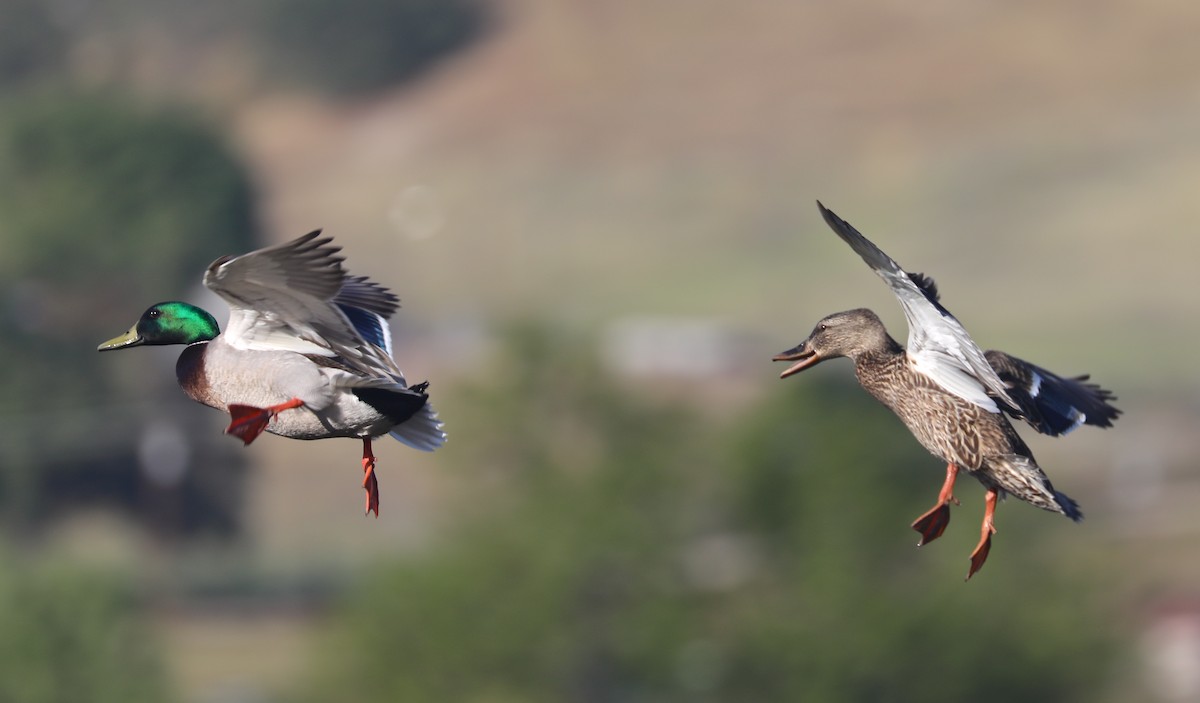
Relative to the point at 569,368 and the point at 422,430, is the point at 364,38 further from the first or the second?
the point at 422,430

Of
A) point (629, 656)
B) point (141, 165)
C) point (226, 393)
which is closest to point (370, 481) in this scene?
point (226, 393)

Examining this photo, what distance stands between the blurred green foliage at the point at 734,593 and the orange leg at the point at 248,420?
43.1 metres

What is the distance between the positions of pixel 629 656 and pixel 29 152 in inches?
1723

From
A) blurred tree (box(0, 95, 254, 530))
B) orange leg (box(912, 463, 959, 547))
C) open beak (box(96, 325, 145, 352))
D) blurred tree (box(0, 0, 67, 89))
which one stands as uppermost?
blurred tree (box(0, 0, 67, 89))

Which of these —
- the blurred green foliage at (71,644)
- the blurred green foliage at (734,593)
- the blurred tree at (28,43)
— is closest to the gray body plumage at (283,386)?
the blurred green foliage at (734,593)

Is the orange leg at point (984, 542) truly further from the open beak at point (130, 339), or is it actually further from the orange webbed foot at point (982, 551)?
the open beak at point (130, 339)

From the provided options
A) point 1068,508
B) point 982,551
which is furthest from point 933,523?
point 1068,508

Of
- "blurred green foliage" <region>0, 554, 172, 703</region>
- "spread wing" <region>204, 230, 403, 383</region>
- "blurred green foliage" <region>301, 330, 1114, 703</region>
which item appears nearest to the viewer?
"spread wing" <region>204, 230, 403, 383</region>

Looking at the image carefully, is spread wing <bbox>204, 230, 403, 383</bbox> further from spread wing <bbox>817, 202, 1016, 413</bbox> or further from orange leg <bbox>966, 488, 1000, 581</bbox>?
orange leg <bbox>966, 488, 1000, 581</bbox>

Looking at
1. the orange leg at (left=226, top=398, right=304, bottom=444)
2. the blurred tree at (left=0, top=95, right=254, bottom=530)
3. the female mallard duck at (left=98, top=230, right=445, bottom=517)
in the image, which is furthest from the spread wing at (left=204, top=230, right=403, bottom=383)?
the blurred tree at (left=0, top=95, right=254, bottom=530)

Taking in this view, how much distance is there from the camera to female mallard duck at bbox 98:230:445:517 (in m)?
6.89

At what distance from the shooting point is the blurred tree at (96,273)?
68.3 m

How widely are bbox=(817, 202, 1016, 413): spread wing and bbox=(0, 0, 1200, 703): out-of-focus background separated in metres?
43.0

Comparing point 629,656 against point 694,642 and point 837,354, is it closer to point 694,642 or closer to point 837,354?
point 694,642
